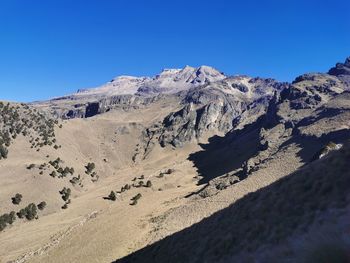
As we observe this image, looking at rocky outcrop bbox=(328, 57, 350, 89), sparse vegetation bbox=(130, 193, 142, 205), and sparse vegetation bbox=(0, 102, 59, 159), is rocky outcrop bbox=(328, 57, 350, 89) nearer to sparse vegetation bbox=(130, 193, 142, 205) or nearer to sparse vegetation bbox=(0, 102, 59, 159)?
sparse vegetation bbox=(130, 193, 142, 205)

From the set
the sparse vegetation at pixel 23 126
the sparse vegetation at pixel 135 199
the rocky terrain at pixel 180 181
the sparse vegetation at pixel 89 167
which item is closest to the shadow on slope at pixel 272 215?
the rocky terrain at pixel 180 181

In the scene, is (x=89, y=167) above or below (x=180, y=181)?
above

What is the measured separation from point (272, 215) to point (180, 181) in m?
78.3

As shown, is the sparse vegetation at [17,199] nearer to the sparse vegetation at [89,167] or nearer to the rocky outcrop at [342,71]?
the sparse vegetation at [89,167]

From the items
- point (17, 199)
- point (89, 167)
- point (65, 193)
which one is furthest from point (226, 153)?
point (17, 199)

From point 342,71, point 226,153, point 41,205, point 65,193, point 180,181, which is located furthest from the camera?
point 342,71

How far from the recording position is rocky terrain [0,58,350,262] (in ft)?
67.8

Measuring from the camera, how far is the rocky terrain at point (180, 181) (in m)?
20.7

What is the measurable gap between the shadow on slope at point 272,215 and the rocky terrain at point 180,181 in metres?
0.09

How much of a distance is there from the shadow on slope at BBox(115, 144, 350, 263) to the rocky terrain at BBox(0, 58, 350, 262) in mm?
91

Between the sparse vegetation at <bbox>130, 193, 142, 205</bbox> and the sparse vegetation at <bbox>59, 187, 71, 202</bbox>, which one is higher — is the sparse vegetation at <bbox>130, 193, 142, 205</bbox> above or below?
below

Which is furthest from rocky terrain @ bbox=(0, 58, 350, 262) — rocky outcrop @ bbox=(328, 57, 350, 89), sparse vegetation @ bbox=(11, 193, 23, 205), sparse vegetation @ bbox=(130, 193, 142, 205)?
rocky outcrop @ bbox=(328, 57, 350, 89)

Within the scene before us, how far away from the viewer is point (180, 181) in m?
99.3

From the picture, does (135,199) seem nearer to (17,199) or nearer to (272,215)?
(17,199)
